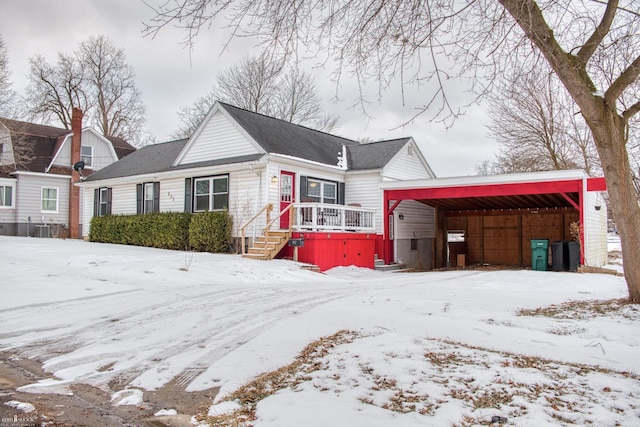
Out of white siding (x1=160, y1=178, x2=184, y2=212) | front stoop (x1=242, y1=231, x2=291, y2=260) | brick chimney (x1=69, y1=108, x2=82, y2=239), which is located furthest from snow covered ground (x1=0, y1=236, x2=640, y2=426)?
brick chimney (x1=69, y1=108, x2=82, y2=239)

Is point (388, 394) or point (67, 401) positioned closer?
point (388, 394)

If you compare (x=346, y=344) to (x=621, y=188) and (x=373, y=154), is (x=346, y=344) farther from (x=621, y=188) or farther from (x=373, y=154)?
(x=373, y=154)

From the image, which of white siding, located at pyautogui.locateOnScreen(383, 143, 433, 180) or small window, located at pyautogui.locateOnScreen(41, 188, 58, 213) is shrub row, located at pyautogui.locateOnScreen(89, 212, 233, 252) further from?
white siding, located at pyautogui.locateOnScreen(383, 143, 433, 180)

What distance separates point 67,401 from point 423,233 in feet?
57.4

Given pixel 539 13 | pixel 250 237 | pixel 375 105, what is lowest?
pixel 250 237

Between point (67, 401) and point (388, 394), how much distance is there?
264 centimetres

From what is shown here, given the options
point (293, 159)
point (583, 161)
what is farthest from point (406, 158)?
point (583, 161)

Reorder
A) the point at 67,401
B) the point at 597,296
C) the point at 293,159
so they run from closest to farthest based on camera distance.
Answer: the point at 67,401
the point at 597,296
the point at 293,159

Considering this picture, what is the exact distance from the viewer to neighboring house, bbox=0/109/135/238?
877 inches

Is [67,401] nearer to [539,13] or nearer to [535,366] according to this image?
[535,366]

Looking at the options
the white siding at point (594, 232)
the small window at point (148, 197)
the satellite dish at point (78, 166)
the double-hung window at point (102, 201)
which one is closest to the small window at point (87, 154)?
the satellite dish at point (78, 166)

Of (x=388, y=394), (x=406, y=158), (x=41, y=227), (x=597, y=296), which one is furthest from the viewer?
(x=41, y=227)

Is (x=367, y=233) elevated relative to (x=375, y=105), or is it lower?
lower

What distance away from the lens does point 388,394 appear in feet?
11.5
